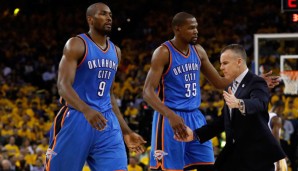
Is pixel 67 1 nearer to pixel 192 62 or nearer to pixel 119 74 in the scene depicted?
pixel 119 74

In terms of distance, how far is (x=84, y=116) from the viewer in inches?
235

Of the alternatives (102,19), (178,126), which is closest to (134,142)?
(178,126)

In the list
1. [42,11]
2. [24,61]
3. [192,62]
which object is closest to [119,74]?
[24,61]

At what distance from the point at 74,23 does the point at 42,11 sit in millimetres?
A: 1791

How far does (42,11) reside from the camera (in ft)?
83.9

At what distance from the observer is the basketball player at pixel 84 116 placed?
5.91 metres

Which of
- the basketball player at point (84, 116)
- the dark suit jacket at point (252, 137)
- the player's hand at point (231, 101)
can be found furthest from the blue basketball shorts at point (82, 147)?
the player's hand at point (231, 101)

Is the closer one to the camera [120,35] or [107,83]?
[107,83]

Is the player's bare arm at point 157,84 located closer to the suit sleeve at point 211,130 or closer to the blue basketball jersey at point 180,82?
the blue basketball jersey at point 180,82

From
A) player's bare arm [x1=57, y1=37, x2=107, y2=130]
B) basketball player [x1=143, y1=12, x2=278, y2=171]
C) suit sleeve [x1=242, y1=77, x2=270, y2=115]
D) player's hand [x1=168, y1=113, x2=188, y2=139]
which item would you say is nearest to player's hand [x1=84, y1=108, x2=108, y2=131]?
player's bare arm [x1=57, y1=37, x2=107, y2=130]

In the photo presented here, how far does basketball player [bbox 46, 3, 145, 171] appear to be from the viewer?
5.91m

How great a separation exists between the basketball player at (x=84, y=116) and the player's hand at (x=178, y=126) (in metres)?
0.36

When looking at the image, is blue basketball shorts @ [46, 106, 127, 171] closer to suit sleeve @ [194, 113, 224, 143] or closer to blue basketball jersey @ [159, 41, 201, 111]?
suit sleeve @ [194, 113, 224, 143]

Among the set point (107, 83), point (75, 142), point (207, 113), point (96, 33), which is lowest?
point (207, 113)
